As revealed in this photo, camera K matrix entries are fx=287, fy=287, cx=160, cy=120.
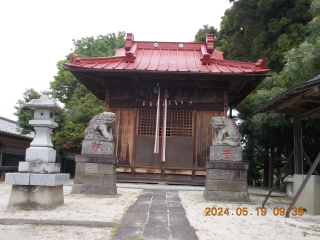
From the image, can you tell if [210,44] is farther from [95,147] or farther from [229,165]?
[95,147]

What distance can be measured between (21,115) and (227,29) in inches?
570

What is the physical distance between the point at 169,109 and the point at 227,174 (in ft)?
16.0

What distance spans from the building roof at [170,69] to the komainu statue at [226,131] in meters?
3.12

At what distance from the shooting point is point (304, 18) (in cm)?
1470

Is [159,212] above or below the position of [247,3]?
below

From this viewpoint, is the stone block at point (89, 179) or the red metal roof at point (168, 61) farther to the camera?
the red metal roof at point (168, 61)

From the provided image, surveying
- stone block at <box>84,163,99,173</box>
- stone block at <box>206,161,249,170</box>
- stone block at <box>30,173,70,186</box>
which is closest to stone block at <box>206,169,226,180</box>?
stone block at <box>206,161,249,170</box>

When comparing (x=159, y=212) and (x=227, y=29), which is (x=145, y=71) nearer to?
(x=159, y=212)

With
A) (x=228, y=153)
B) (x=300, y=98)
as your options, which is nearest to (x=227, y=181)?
(x=228, y=153)

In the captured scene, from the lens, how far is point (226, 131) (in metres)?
7.89

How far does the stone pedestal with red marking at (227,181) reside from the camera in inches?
294

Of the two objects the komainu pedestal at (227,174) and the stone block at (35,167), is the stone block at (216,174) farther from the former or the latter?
the stone block at (35,167)

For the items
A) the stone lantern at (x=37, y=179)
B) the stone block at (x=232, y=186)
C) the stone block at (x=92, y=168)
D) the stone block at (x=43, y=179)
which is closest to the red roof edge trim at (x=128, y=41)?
the stone block at (x=92, y=168)

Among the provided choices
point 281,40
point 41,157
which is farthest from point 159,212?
point 281,40
